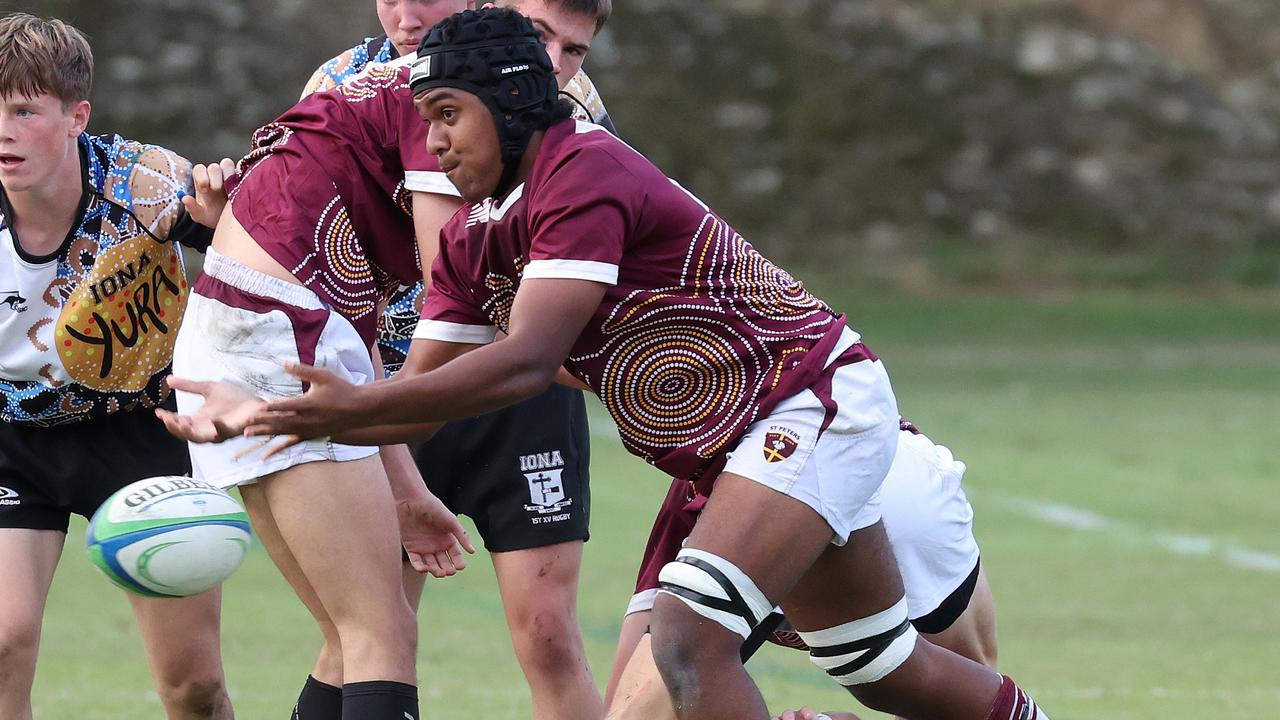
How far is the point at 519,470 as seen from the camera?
523 cm

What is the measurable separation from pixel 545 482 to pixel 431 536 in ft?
1.68

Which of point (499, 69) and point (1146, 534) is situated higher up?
point (499, 69)

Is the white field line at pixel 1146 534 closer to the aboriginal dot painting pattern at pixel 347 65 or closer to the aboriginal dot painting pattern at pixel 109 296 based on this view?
the aboriginal dot painting pattern at pixel 347 65

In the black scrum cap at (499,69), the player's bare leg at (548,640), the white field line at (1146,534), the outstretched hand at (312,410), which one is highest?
the black scrum cap at (499,69)

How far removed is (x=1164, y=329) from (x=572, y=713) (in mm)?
17494

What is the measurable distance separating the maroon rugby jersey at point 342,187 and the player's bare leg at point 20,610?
1108 mm

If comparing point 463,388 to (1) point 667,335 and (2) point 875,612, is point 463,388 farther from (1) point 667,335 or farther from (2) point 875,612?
(2) point 875,612

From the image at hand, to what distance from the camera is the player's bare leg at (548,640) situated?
5.04 metres

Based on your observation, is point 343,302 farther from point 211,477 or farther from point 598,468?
point 598,468

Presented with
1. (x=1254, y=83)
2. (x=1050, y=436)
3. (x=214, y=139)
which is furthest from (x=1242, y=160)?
(x=214, y=139)

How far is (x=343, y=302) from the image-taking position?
14.3 feet

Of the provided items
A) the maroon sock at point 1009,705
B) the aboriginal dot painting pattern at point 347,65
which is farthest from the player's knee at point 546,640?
the aboriginal dot painting pattern at point 347,65

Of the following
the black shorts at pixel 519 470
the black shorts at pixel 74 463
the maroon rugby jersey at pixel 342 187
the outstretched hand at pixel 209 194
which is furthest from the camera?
the black shorts at pixel 519 470

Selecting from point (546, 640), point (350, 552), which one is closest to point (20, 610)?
point (350, 552)
